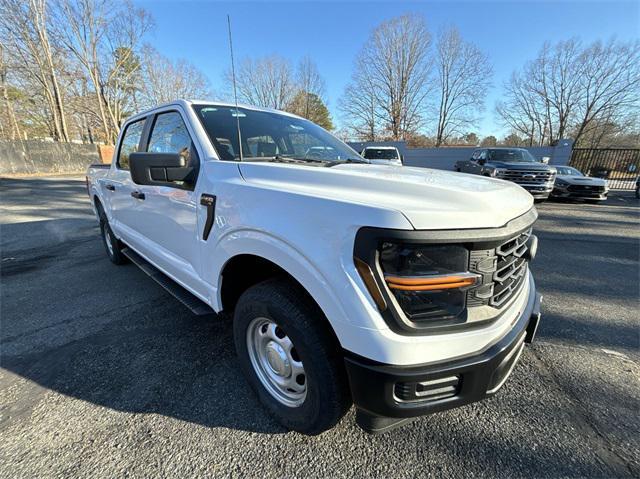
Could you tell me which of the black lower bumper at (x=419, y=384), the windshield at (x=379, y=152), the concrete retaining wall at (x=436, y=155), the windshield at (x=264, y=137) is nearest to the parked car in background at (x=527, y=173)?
the windshield at (x=379, y=152)

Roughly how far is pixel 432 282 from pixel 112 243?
4.84 metres

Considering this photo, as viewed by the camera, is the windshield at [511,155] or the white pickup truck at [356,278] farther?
the windshield at [511,155]

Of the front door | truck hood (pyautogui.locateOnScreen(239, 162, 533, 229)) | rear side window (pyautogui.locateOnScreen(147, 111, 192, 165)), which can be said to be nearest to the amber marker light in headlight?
truck hood (pyautogui.locateOnScreen(239, 162, 533, 229))

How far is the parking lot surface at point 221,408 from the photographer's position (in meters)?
1.64

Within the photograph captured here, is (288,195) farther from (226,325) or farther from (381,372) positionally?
(226,325)

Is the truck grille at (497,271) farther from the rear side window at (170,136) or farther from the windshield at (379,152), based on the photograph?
the windshield at (379,152)

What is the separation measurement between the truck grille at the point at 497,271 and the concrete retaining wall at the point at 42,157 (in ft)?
86.7

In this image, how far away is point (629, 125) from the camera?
32.4m

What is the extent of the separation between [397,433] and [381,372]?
2.83 feet

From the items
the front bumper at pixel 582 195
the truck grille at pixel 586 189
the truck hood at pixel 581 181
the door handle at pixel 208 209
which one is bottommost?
the front bumper at pixel 582 195

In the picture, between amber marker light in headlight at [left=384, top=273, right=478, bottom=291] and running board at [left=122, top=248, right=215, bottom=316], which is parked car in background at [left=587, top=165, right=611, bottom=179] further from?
running board at [left=122, top=248, right=215, bottom=316]

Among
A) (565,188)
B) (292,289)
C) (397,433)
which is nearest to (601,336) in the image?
(397,433)

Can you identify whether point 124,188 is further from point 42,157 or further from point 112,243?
point 42,157

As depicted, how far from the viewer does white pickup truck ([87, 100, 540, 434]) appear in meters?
1.25
